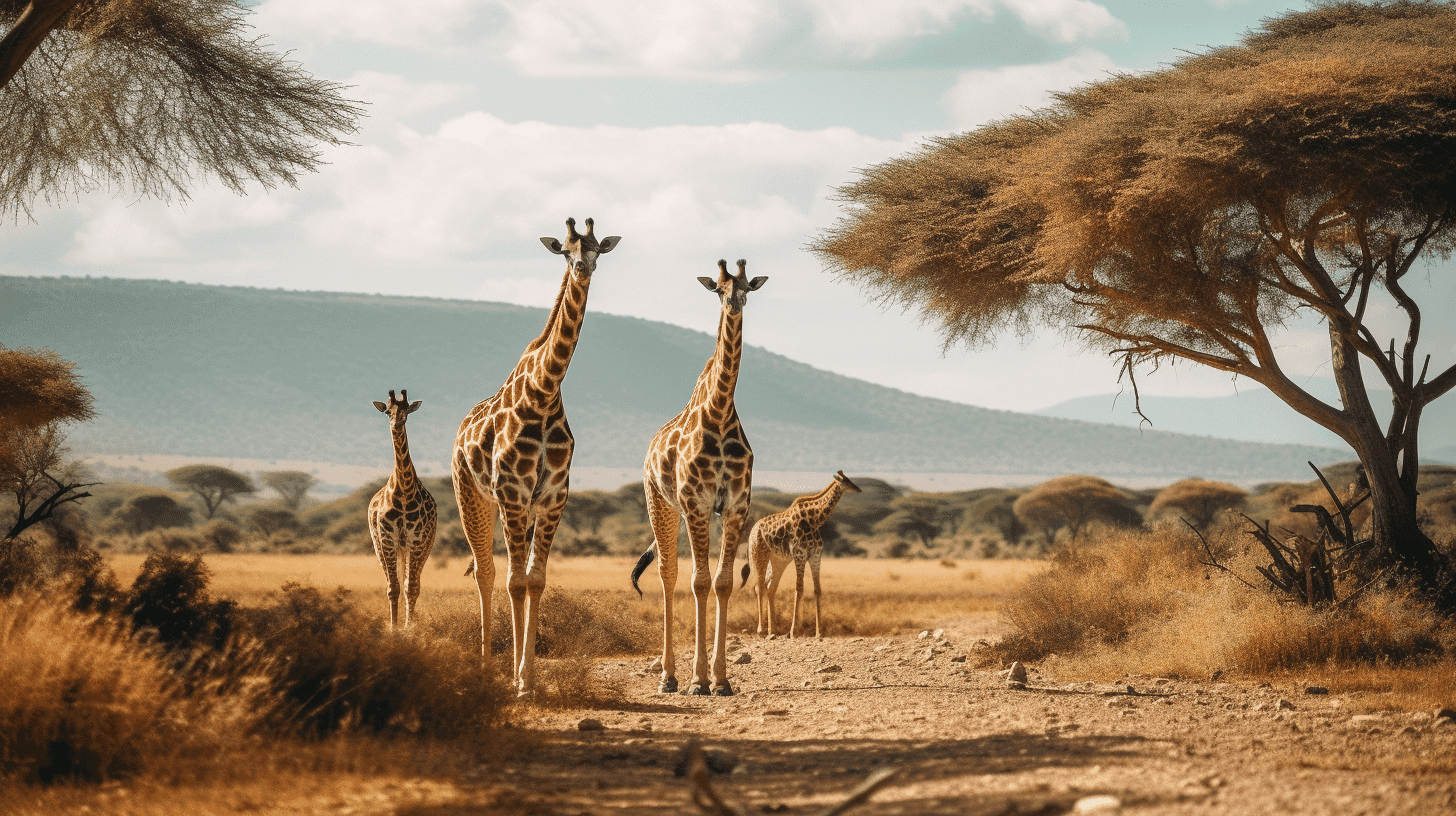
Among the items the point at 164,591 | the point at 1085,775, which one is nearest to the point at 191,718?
the point at 164,591

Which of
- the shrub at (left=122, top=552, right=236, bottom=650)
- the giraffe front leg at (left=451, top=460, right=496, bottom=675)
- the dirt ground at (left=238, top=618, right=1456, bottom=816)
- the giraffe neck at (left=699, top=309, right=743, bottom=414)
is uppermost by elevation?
the giraffe neck at (left=699, top=309, right=743, bottom=414)

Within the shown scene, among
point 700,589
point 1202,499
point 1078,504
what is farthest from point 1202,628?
point 1078,504

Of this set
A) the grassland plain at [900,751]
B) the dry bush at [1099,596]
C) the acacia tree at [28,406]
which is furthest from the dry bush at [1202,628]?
the acacia tree at [28,406]

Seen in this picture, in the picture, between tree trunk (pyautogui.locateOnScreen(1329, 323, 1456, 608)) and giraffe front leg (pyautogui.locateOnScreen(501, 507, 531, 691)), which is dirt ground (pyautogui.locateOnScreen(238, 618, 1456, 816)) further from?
tree trunk (pyautogui.locateOnScreen(1329, 323, 1456, 608))

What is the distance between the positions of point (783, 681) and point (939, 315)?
265 inches

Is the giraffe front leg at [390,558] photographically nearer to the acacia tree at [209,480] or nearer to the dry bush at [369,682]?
the dry bush at [369,682]

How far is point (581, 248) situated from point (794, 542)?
677 centimetres

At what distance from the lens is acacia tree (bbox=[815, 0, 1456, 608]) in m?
11.6

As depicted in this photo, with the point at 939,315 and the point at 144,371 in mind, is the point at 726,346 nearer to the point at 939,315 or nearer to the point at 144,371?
the point at 939,315

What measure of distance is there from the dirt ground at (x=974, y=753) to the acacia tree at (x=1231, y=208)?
4579 mm

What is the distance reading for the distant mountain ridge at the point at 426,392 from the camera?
132m

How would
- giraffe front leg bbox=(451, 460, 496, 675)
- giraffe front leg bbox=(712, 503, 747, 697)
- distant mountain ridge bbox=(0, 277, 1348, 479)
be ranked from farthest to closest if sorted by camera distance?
distant mountain ridge bbox=(0, 277, 1348, 479), giraffe front leg bbox=(451, 460, 496, 675), giraffe front leg bbox=(712, 503, 747, 697)

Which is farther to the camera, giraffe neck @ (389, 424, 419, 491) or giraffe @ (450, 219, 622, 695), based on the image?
giraffe neck @ (389, 424, 419, 491)

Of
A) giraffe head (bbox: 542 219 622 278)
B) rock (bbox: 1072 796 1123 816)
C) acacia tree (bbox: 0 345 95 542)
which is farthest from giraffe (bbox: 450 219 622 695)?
acacia tree (bbox: 0 345 95 542)
